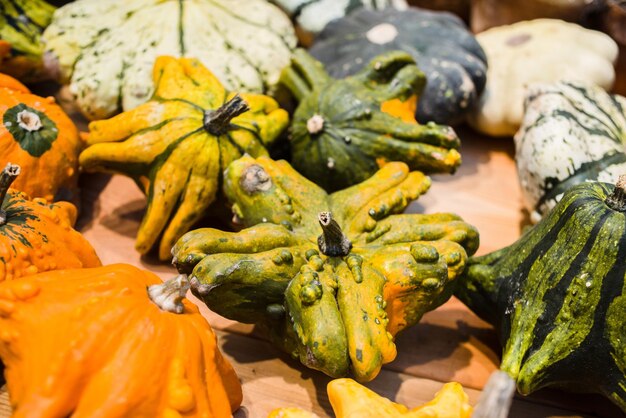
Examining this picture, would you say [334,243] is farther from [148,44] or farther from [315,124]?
[148,44]

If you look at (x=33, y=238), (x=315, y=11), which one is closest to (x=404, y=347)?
(x=33, y=238)

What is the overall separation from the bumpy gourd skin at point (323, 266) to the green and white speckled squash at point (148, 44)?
594mm

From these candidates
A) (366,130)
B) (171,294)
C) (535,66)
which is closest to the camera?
(171,294)

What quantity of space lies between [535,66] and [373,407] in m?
1.59

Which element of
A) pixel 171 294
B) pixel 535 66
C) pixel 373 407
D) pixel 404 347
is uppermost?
pixel 171 294

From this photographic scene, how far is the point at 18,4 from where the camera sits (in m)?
2.11

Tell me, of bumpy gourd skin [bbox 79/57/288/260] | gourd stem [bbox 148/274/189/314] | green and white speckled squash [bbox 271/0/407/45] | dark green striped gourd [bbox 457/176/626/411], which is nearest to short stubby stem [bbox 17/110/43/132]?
bumpy gourd skin [bbox 79/57/288/260]

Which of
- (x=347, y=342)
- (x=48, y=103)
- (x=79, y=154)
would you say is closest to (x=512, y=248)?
(x=347, y=342)

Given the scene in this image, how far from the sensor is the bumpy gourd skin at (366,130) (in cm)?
167

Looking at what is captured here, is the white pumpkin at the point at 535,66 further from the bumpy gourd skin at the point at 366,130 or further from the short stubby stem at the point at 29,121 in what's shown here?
the short stubby stem at the point at 29,121

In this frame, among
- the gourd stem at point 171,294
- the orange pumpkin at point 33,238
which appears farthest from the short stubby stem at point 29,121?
the gourd stem at point 171,294

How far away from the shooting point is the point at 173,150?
1561 millimetres

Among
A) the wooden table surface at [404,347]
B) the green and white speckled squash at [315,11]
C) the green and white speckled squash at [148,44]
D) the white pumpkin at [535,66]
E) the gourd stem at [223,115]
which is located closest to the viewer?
the wooden table surface at [404,347]

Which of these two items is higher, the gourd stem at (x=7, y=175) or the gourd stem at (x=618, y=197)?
the gourd stem at (x=7, y=175)
